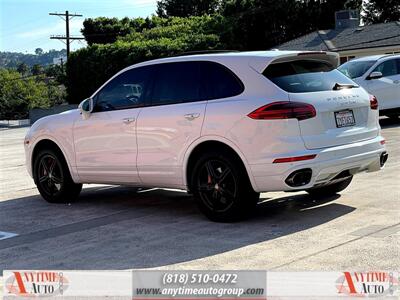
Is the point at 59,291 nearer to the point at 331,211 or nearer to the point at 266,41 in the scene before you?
the point at 331,211

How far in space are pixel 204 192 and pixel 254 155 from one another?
2.57 feet

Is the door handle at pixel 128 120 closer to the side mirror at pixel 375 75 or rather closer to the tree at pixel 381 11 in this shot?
the side mirror at pixel 375 75

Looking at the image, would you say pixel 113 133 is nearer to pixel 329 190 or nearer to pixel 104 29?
pixel 329 190

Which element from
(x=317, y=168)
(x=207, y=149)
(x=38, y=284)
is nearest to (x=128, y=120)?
(x=207, y=149)

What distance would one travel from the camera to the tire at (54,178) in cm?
840

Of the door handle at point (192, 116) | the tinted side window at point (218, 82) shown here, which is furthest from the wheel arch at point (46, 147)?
the tinted side window at point (218, 82)

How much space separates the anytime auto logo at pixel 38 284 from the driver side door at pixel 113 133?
2898 mm

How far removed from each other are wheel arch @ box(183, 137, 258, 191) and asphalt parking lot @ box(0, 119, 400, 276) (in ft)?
1.74

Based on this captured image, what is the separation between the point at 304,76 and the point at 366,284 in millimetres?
2952

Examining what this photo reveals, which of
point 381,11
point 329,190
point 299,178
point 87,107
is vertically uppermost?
point 381,11

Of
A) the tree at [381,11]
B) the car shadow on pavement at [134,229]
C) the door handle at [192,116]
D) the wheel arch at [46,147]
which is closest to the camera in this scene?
the car shadow on pavement at [134,229]

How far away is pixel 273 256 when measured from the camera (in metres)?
5.42

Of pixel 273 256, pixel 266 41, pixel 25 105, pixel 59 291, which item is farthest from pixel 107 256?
pixel 25 105

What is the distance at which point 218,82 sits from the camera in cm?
683
